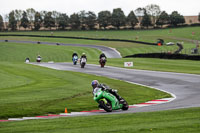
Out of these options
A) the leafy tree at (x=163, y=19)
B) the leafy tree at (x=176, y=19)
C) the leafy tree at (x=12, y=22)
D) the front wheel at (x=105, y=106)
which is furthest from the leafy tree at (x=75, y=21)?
the front wheel at (x=105, y=106)

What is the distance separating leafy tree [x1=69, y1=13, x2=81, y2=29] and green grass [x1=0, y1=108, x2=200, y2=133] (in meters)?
135

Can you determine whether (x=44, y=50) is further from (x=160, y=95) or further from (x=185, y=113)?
(x=185, y=113)

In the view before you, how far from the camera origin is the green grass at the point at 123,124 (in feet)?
29.8

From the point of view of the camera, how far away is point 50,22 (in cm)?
15188

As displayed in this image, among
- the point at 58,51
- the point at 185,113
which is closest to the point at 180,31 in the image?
the point at 58,51

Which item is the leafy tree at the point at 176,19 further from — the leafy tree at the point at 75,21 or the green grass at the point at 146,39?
the leafy tree at the point at 75,21

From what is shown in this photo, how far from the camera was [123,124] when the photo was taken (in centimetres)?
1000

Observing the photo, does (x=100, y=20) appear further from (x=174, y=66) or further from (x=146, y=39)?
(x=174, y=66)

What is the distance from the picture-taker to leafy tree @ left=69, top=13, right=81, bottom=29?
145m

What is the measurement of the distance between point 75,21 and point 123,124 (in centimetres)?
13740

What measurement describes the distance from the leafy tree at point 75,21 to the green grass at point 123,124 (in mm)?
135272

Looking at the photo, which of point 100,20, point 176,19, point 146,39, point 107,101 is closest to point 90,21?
point 100,20

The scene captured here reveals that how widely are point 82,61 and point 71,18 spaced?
354 feet

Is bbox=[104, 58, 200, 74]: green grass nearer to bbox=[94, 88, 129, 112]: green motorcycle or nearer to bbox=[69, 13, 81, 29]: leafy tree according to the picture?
bbox=[94, 88, 129, 112]: green motorcycle
